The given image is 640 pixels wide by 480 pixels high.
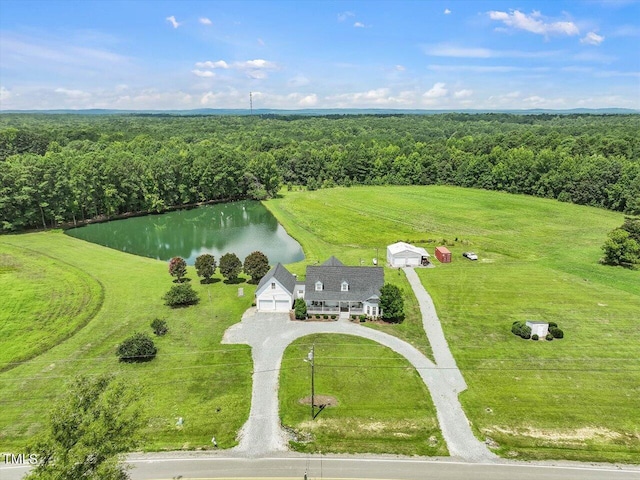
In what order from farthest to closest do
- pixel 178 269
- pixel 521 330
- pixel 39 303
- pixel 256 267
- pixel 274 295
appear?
pixel 178 269, pixel 256 267, pixel 39 303, pixel 274 295, pixel 521 330

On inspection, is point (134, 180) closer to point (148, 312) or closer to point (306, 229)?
point (306, 229)

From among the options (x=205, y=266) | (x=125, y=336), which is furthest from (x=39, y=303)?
(x=205, y=266)

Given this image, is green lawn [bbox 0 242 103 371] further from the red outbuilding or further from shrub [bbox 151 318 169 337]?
the red outbuilding

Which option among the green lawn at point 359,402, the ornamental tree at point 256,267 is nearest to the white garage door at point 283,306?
the green lawn at point 359,402

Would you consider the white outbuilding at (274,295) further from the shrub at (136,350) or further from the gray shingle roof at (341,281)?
the shrub at (136,350)

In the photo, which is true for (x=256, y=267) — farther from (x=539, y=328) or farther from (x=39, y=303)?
(x=539, y=328)

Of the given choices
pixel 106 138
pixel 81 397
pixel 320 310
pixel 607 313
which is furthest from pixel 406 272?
pixel 106 138

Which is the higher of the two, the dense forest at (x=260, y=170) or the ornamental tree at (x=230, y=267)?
the dense forest at (x=260, y=170)
